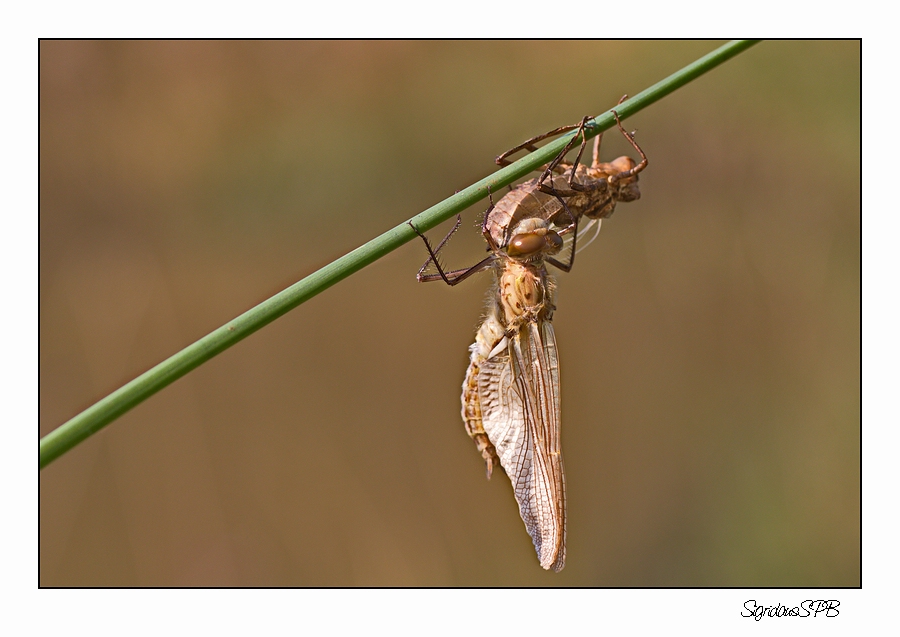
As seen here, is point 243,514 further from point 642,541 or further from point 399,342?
point 642,541

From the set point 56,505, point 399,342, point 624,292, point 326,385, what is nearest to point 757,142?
point 624,292

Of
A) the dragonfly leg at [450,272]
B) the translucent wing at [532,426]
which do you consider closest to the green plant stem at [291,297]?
the dragonfly leg at [450,272]

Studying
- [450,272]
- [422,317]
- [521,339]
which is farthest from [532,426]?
[422,317]

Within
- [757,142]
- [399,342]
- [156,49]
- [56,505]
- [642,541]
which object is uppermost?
[156,49]

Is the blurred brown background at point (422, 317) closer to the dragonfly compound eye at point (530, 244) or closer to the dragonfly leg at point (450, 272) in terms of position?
the dragonfly leg at point (450, 272)

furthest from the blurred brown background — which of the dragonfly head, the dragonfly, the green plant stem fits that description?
the green plant stem

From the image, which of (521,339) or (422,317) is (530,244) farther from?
(422,317)
